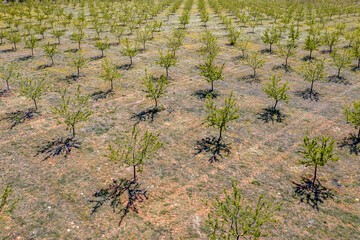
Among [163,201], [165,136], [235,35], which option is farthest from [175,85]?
[235,35]

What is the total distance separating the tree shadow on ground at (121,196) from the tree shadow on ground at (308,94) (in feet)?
67.4

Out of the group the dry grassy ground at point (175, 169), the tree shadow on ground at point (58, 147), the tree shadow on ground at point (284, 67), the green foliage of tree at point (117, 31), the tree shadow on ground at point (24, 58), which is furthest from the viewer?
the green foliage of tree at point (117, 31)

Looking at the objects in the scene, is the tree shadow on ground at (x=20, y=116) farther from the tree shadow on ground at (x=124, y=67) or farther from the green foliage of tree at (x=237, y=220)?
the green foliage of tree at (x=237, y=220)

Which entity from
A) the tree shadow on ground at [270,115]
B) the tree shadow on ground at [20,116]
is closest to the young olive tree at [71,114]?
the tree shadow on ground at [20,116]

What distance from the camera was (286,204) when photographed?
1314 centimetres

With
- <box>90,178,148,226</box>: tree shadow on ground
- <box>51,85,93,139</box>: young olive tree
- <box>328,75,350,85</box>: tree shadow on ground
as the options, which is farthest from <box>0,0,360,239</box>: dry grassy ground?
<box>328,75,350,85</box>: tree shadow on ground

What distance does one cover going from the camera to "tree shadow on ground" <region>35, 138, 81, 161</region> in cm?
1648

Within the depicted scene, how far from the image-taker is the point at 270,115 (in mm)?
22047

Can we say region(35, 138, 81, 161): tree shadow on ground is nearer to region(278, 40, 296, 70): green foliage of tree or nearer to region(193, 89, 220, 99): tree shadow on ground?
region(193, 89, 220, 99): tree shadow on ground

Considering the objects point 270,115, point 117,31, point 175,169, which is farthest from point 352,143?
point 117,31

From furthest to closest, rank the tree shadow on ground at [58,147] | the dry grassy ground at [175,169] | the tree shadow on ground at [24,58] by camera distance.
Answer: the tree shadow on ground at [24,58] → the tree shadow on ground at [58,147] → the dry grassy ground at [175,169]

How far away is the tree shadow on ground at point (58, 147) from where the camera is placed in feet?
54.1

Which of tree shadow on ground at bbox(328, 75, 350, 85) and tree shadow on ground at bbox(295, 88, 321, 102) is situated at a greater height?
tree shadow on ground at bbox(328, 75, 350, 85)

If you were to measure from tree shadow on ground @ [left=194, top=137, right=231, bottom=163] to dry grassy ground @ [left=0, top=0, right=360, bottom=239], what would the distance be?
1.21 ft
